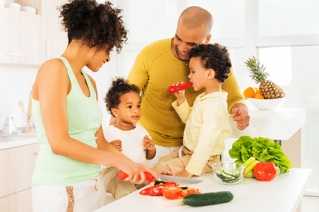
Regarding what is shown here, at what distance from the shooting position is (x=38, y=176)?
159cm

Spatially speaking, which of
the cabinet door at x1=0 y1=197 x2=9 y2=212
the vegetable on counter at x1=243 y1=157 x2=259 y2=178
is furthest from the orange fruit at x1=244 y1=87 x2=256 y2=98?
the cabinet door at x1=0 y1=197 x2=9 y2=212

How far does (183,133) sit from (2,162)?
126 cm

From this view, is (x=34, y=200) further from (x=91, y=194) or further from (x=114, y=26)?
(x=114, y=26)

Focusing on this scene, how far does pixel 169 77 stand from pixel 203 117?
1.35ft

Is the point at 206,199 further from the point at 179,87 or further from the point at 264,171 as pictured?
the point at 179,87

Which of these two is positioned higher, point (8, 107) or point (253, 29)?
point (253, 29)

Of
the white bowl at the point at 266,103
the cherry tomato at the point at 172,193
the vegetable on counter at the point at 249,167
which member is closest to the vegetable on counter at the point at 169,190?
the cherry tomato at the point at 172,193

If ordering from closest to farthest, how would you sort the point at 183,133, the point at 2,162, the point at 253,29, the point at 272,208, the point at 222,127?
the point at 272,208 → the point at 222,127 → the point at 183,133 → the point at 2,162 → the point at 253,29

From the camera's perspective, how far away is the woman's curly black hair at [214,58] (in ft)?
7.73

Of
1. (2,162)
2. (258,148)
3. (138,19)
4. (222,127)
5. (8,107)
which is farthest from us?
(138,19)

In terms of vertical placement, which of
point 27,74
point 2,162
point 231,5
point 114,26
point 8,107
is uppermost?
point 231,5

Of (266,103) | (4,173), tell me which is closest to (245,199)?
(266,103)

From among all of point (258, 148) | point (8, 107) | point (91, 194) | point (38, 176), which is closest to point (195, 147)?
point (258, 148)

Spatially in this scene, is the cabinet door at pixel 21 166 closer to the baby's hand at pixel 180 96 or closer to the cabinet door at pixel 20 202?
the cabinet door at pixel 20 202
